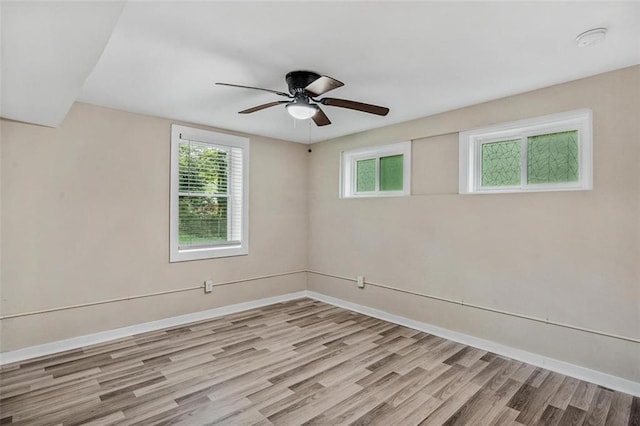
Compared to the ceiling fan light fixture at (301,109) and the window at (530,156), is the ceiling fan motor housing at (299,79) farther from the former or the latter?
the window at (530,156)

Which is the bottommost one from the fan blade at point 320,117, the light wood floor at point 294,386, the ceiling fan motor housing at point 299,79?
the light wood floor at point 294,386

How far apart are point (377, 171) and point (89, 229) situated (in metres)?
3.35

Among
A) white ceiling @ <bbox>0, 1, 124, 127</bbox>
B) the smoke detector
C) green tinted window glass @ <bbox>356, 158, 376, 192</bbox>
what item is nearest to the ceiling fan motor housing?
white ceiling @ <bbox>0, 1, 124, 127</bbox>

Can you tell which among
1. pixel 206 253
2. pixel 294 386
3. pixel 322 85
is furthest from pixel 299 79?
pixel 206 253

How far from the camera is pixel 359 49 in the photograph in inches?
86.1

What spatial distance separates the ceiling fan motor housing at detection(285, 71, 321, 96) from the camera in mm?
2459

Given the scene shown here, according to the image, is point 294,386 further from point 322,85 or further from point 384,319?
point 322,85

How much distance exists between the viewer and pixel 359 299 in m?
4.41

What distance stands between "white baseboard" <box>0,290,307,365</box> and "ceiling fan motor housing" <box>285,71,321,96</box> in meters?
2.96

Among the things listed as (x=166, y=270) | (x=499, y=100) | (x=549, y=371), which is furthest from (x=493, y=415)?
(x=166, y=270)

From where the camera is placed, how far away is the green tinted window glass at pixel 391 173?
4082mm

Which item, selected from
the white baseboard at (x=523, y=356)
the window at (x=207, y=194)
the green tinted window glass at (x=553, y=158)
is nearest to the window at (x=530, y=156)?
the green tinted window glass at (x=553, y=158)

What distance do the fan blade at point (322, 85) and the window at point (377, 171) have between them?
1.81 metres

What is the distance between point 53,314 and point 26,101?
1927 mm
